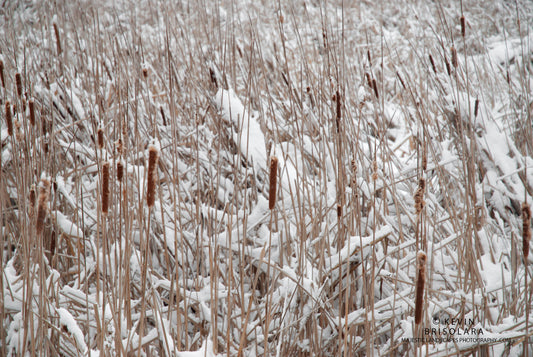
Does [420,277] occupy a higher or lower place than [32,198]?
lower

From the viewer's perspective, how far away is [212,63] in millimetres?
1643

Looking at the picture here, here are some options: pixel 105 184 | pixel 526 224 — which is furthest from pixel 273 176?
pixel 526 224

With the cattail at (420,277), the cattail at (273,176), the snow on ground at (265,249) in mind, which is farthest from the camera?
the snow on ground at (265,249)

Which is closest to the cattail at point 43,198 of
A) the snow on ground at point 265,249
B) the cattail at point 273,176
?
the snow on ground at point 265,249

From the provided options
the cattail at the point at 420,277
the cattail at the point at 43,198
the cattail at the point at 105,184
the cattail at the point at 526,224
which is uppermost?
the cattail at the point at 105,184

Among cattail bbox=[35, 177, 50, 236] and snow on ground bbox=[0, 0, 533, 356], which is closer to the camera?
cattail bbox=[35, 177, 50, 236]

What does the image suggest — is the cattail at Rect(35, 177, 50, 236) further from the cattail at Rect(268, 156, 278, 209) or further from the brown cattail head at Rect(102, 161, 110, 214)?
the cattail at Rect(268, 156, 278, 209)

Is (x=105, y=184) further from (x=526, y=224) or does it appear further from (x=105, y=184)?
(x=526, y=224)

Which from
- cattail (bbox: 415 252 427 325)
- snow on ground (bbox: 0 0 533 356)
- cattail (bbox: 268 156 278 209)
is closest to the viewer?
cattail (bbox: 415 252 427 325)

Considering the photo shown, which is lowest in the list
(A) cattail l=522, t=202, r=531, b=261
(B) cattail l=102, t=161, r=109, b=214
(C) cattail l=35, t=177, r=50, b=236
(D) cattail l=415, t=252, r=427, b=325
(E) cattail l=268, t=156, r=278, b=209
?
(D) cattail l=415, t=252, r=427, b=325

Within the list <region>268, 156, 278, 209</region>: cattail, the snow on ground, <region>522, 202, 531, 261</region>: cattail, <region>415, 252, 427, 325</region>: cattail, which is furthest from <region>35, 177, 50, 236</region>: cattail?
<region>522, 202, 531, 261</region>: cattail

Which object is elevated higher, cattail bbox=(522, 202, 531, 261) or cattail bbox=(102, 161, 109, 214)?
cattail bbox=(102, 161, 109, 214)

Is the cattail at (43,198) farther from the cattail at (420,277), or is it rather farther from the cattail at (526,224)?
the cattail at (526,224)

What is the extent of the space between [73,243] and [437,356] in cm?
98
